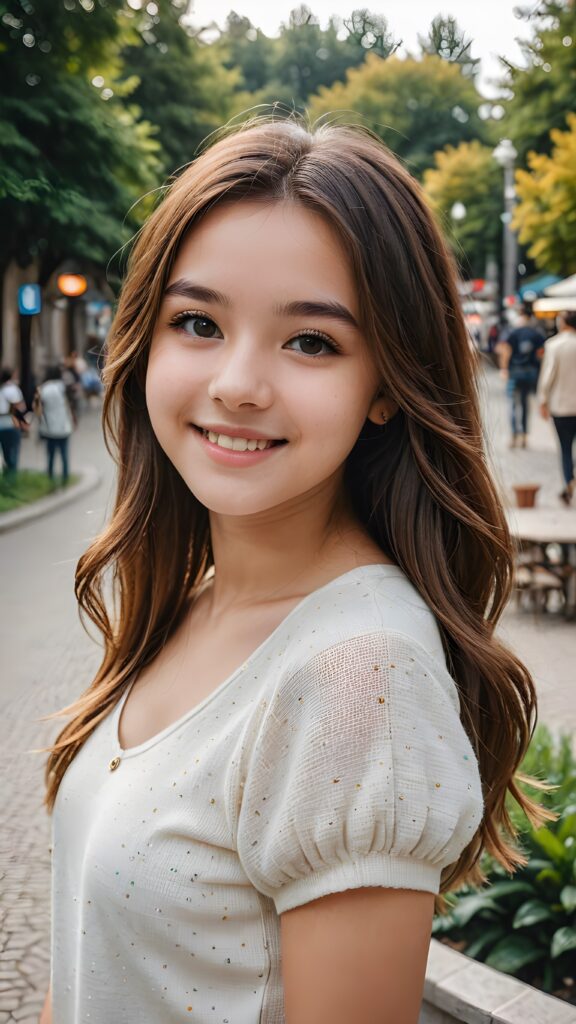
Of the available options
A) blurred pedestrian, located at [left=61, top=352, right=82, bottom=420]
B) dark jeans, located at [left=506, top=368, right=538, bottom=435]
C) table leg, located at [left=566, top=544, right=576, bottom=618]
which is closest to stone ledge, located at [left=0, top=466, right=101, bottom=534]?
table leg, located at [left=566, top=544, right=576, bottom=618]

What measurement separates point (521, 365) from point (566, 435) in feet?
11.7

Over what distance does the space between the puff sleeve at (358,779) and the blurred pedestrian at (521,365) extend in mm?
12606

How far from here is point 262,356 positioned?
0.98 metres

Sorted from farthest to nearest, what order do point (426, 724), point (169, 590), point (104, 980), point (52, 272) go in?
point (52, 272) → point (169, 590) → point (104, 980) → point (426, 724)

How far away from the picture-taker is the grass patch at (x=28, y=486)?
7732 millimetres

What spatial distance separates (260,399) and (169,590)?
1.70 feet

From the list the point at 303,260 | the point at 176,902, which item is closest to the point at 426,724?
the point at 176,902

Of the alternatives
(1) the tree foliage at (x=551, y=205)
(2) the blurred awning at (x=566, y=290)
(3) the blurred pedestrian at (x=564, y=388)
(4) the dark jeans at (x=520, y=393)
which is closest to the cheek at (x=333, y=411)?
(1) the tree foliage at (x=551, y=205)

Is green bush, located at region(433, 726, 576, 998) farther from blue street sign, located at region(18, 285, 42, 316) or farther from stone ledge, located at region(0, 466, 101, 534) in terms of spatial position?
stone ledge, located at region(0, 466, 101, 534)

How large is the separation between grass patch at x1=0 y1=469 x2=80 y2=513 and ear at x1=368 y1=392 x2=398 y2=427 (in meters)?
5.95

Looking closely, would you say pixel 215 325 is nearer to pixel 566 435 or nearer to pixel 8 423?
pixel 566 435

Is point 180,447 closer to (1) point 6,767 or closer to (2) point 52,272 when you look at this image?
(1) point 6,767

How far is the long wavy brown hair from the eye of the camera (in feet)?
3.40

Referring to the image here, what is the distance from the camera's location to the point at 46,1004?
1.19 metres
